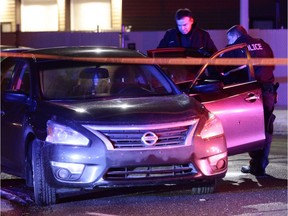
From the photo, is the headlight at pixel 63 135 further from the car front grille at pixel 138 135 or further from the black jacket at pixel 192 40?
the black jacket at pixel 192 40

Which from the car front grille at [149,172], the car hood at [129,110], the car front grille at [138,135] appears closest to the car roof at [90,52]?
the car hood at [129,110]

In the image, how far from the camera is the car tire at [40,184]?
6.88 m

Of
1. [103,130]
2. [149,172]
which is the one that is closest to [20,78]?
[103,130]

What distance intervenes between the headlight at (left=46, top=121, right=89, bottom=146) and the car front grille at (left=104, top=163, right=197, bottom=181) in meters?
0.38

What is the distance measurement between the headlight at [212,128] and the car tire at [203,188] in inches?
23.3

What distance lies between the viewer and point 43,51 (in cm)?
812

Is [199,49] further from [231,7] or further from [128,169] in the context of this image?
[231,7]

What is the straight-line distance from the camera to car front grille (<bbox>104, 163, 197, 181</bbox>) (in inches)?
262

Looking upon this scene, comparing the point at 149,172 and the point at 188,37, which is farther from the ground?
the point at 188,37

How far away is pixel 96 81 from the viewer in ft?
25.1

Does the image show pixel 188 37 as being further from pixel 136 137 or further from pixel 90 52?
pixel 136 137

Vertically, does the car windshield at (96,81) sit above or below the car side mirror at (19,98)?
above

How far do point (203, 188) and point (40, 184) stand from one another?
Answer: 5.53 feet

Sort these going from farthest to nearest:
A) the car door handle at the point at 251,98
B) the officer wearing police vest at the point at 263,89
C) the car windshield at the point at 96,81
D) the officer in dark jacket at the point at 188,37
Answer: the officer in dark jacket at the point at 188,37, the officer wearing police vest at the point at 263,89, the car door handle at the point at 251,98, the car windshield at the point at 96,81
